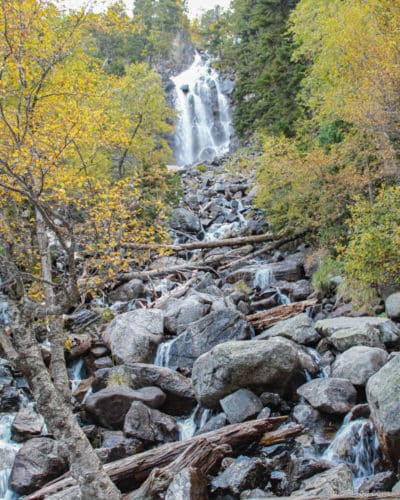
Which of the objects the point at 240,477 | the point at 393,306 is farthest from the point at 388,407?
the point at 393,306

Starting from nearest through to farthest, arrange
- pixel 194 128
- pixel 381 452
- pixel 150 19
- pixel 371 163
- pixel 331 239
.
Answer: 1. pixel 381 452
2. pixel 371 163
3. pixel 331 239
4. pixel 194 128
5. pixel 150 19

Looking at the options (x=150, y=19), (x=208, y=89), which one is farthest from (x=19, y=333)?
(x=150, y=19)

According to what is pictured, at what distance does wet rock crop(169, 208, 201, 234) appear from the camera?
25.2 meters

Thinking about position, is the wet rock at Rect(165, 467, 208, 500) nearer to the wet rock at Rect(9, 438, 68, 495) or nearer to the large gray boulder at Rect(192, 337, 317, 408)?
the large gray boulder at Rect(192, 337, 317, 408)

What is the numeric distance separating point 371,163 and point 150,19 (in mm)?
57974

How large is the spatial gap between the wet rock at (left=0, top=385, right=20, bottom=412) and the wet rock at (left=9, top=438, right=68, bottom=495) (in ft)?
8.16

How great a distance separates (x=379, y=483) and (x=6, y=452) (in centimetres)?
729

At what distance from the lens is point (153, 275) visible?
60.8ft

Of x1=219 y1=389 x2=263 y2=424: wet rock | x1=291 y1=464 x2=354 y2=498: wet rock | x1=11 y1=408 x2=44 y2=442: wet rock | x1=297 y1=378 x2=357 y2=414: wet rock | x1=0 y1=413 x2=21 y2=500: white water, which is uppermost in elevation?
x1=291 y1=464 x2=354 y2=498: wet rock

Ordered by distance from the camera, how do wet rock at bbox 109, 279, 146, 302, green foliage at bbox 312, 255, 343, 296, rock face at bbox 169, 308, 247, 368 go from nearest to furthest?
1. rock face at bbox 169, 308, 247, 368
2. green foliage at bbox 312, 255, 343, 296
3. wet rock at bbox 109, 279, 146, 302

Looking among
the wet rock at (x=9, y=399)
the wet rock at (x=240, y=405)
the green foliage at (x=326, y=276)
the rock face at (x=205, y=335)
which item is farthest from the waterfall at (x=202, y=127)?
the wet rock at (x=240, y=405)

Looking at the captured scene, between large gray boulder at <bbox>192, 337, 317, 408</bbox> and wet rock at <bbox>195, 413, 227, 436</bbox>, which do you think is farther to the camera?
large gray boulder at <bbox>192, 337, 317, 408</bbox>

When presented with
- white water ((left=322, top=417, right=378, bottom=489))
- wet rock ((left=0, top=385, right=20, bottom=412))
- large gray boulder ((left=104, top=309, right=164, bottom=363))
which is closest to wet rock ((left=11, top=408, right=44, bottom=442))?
wet rock ((left=0, top=385, right=20, bottom=412))

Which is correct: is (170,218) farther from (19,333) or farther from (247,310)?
(19,333)
